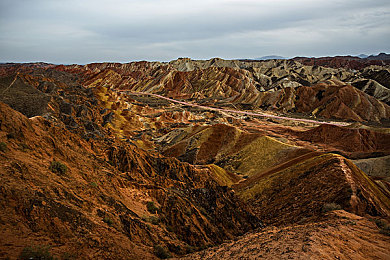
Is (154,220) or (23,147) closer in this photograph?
(23,147)

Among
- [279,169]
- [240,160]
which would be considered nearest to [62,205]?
[279,169]

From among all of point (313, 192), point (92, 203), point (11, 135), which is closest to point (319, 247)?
point (92, 203)

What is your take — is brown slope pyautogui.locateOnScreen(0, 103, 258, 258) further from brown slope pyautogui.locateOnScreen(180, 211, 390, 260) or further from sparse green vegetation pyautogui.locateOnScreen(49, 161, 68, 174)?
brown slope pyautogui.locateOnScreen(180, 211, 390, 260)

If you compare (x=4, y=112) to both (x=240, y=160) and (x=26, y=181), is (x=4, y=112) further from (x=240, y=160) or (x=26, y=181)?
(x=240, y=160)

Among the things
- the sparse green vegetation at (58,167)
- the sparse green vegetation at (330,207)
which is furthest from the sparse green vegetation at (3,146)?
the sparse green vegetation at (330,207)

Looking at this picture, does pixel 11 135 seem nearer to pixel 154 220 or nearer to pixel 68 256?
pixel 68 256

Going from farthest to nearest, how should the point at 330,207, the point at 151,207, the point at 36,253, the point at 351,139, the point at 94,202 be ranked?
the point at 351,139
the point at 330,207
the point at 151,207
the point at 94,202
the point at 36,253

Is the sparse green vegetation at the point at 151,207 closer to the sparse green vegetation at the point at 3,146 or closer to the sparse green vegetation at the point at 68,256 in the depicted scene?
the sparse green vegetation at the point at 68,256
